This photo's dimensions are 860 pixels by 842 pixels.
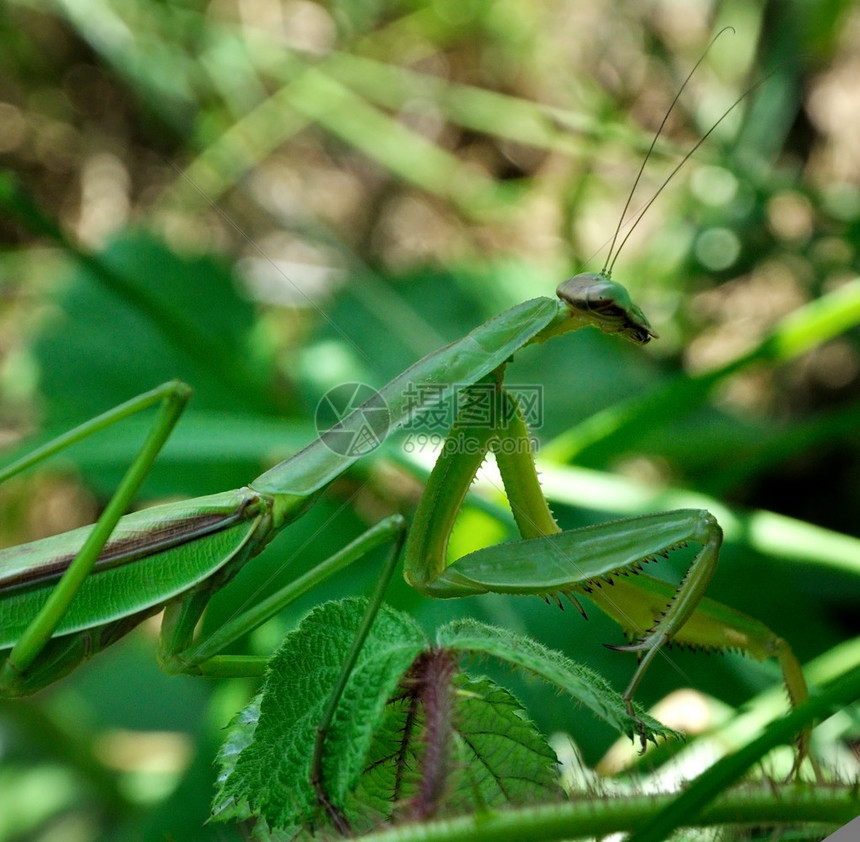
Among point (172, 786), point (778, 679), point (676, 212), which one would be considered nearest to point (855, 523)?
point (778, 679)

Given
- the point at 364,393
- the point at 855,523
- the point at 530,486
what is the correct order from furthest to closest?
the point at 855,523 → the point at 364,393 → the point at 530,486

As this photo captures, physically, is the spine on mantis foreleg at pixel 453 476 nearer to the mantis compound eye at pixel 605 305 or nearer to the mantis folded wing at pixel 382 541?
the mantis folded wing at pixel 382 541

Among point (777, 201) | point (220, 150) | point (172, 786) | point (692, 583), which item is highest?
point (220, 150)

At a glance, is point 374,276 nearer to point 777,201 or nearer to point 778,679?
point 777,201

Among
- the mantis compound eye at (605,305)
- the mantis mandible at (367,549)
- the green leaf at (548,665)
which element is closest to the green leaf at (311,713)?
the green leaf at (548,665)

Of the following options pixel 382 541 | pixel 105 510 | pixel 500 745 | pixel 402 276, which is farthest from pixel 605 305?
pixel 402 276

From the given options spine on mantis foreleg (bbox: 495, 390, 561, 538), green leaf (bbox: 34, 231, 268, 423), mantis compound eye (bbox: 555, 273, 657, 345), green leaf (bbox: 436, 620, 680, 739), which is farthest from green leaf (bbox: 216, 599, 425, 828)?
green leaf (bbox: 34, 231, 268, 423)

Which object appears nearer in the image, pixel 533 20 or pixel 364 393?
pixel 364 393

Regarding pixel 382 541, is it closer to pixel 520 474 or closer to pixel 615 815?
pixel 520 474
